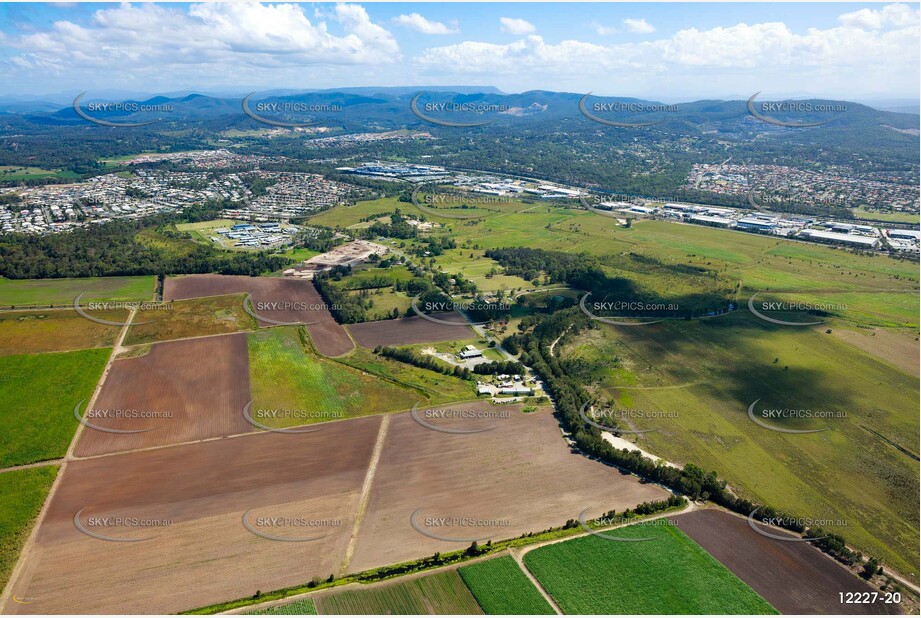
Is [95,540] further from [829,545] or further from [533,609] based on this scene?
[829,545]

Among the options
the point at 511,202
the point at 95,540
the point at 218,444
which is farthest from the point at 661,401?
the point at 511,202

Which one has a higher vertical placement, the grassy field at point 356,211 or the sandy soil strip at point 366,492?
the grassy field at point 356,211

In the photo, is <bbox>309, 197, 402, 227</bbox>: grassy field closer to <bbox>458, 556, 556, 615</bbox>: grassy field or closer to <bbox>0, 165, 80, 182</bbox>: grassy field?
<bbox>0, 165, 80, 182</bbox>: grassy field

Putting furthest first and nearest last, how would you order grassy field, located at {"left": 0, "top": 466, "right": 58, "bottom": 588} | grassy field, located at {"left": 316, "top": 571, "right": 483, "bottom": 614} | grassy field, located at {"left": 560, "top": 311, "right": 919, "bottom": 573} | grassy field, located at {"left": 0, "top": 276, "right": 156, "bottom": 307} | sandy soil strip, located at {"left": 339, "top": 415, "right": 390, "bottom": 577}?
grassy field, located at {"left": 0, "top": 276, "right": 156, "bottom": 307} → grassy field, located at {"left": 560, "top": 311, "right": 919, "bottom": 573} → sandy soil strip, located at {"left": 339, "top": 415, "right": 390, "bottom": 577} → grassy field, located at {"left": 0, "top": 466, "right": 58, "bottom": 588} → grassy field, located at {"left": 316, "top": 571, "right": 483, "bottom": 614}

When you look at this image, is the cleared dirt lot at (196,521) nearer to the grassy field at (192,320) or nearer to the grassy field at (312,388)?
the grassy field at (312,388)

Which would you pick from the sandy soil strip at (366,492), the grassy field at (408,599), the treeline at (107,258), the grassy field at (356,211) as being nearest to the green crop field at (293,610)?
the grassy field at (408,599)

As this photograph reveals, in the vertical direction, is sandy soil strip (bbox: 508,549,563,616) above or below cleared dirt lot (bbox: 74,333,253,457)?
below

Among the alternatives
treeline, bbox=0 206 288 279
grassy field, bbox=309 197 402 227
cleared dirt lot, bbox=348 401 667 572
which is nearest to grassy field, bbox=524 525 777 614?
cleared dirt lot, bbox=348 401 667 572
